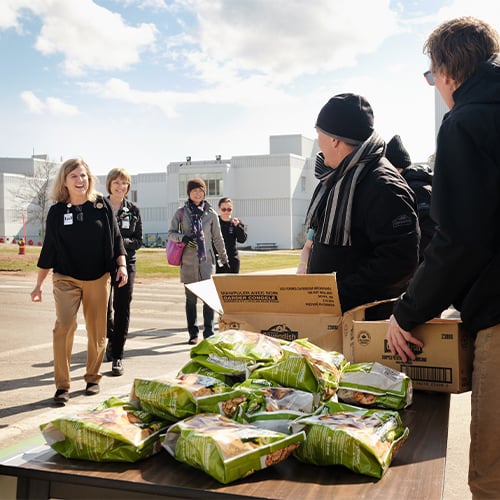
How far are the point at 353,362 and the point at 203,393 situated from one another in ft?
2.90

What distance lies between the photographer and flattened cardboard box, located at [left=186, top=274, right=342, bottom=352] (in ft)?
8.79

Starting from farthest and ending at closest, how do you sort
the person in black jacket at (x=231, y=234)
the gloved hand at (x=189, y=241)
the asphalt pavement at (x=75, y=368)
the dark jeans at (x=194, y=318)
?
the person in black jacket at (x=231, y=234) < the gloved hand at (x=189, y=241) < the dark jeans at (x=194, y=318) < the asphalt pavement at (x=75, y=368)

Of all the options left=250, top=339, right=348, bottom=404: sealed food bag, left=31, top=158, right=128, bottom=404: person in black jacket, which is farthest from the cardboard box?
left=31, top=158, right=128, bottom=404: person in black jacket

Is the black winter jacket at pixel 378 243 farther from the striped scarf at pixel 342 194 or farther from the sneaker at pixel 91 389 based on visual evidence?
the sneaker at pixel 91 389

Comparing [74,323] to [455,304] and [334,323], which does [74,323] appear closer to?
[334,323]

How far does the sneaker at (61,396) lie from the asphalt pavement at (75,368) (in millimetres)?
61

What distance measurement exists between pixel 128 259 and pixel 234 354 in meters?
5.54

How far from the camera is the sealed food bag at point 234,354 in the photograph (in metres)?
2.13

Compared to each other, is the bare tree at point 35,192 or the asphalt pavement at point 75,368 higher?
the bare tree at point 35,192

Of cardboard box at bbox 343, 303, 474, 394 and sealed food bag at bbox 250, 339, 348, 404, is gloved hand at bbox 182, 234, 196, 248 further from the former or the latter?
sealed food bag at bbox 250, 339, 348, 404

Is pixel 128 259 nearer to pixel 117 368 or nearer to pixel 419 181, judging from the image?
pixel 117 368

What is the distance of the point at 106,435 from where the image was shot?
5.55 feet

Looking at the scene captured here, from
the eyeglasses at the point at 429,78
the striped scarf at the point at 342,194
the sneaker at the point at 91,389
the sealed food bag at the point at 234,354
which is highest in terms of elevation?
the eyeglasses at the point at 429,78

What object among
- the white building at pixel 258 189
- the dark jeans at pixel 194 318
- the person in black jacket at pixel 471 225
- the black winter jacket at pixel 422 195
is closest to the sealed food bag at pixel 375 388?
the person in black jacket at pixel 471 225
